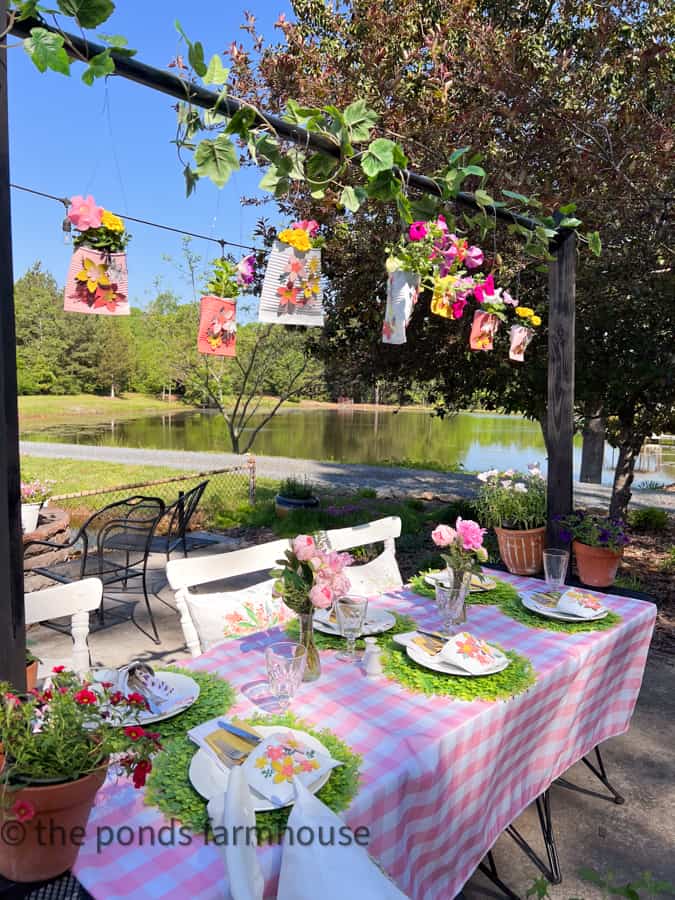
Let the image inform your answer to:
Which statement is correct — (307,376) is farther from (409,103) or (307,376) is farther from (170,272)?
(409,103)

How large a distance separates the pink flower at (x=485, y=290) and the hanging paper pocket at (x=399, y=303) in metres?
0.34

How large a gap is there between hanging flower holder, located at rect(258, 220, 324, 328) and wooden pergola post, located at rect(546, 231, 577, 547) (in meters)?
1.61

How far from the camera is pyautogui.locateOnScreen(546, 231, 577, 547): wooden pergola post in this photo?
3.22 meters

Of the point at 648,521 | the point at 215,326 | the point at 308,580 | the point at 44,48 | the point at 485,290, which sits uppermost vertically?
the point at 44,48

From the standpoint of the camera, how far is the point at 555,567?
247cm

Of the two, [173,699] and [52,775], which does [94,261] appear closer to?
[173,699]

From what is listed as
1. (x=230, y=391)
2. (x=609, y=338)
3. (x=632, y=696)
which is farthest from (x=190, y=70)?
(x=230, y=391)

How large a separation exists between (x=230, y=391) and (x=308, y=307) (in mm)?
11606

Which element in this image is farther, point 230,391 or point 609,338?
point 230,391

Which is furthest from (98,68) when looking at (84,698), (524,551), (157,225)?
(524,551)

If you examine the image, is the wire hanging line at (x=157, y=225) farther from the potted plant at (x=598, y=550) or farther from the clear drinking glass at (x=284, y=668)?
the potted plant at (x=598, y=550)

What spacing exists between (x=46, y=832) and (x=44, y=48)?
1497mm

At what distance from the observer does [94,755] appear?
98 cm

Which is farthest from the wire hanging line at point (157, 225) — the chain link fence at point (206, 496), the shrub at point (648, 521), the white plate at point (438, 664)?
the shrub at point (648, 521)
